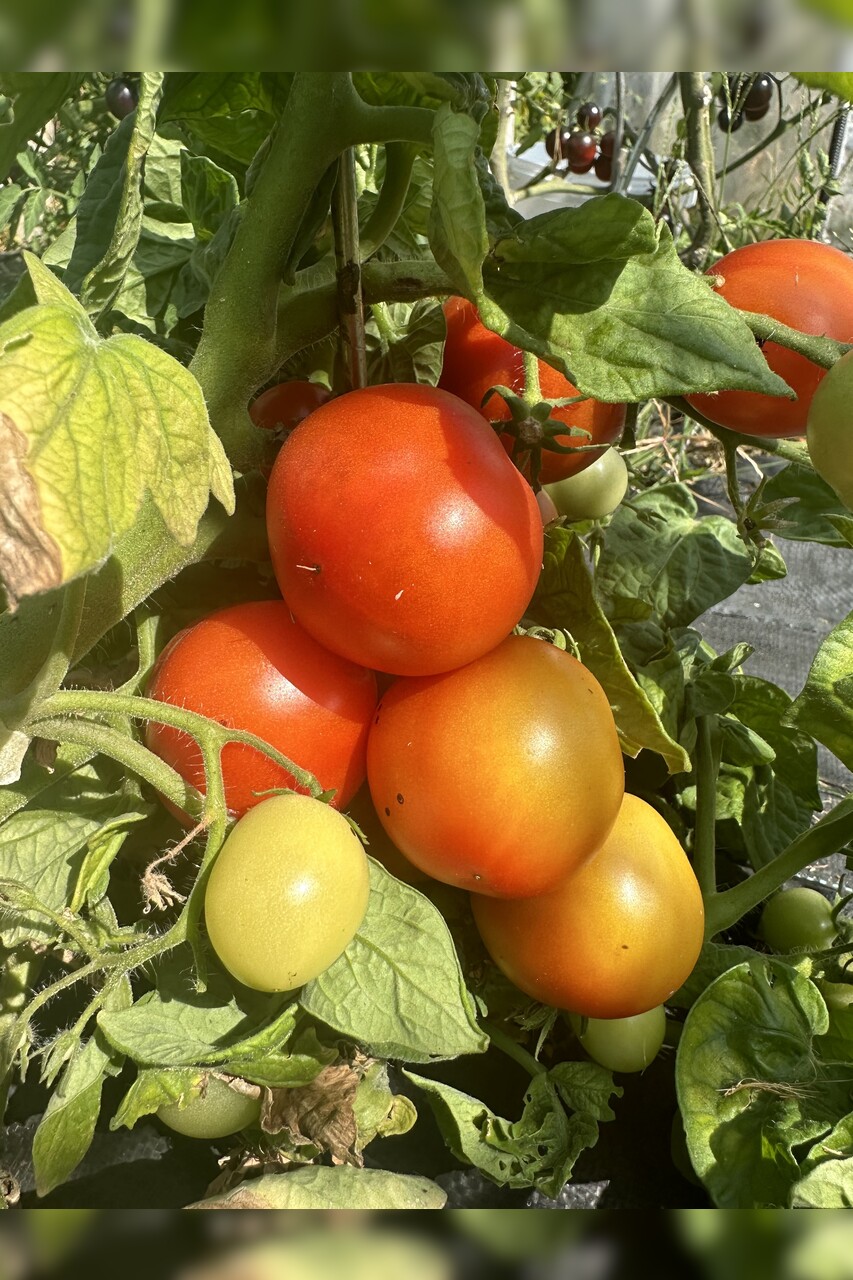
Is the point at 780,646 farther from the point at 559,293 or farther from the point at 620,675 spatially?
the point at 559,293

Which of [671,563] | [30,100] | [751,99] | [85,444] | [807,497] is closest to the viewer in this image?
[85,444]

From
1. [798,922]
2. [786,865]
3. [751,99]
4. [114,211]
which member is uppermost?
[751,99]

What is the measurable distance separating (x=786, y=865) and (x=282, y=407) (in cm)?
42

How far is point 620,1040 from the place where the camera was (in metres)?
0.58

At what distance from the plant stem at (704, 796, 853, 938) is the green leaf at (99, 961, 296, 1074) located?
1.04 ft

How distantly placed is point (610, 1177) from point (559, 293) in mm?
536

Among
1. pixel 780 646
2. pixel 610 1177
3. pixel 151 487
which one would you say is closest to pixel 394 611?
pixel 151 487

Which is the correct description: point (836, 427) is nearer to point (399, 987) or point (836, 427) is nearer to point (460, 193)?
point (460, 193)

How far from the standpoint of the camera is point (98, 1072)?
19.2 inches

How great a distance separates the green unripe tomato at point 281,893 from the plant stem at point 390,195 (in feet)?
0.92

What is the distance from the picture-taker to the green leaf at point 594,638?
0.52 m

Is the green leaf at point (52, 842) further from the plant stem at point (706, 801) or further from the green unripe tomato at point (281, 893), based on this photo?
the plant stem at point (706, 801)

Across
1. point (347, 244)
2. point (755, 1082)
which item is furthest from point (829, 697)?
point (347, 244)

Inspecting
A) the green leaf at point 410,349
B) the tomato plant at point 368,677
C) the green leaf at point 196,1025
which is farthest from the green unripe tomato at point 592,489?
the green leaf at point 196,1025
